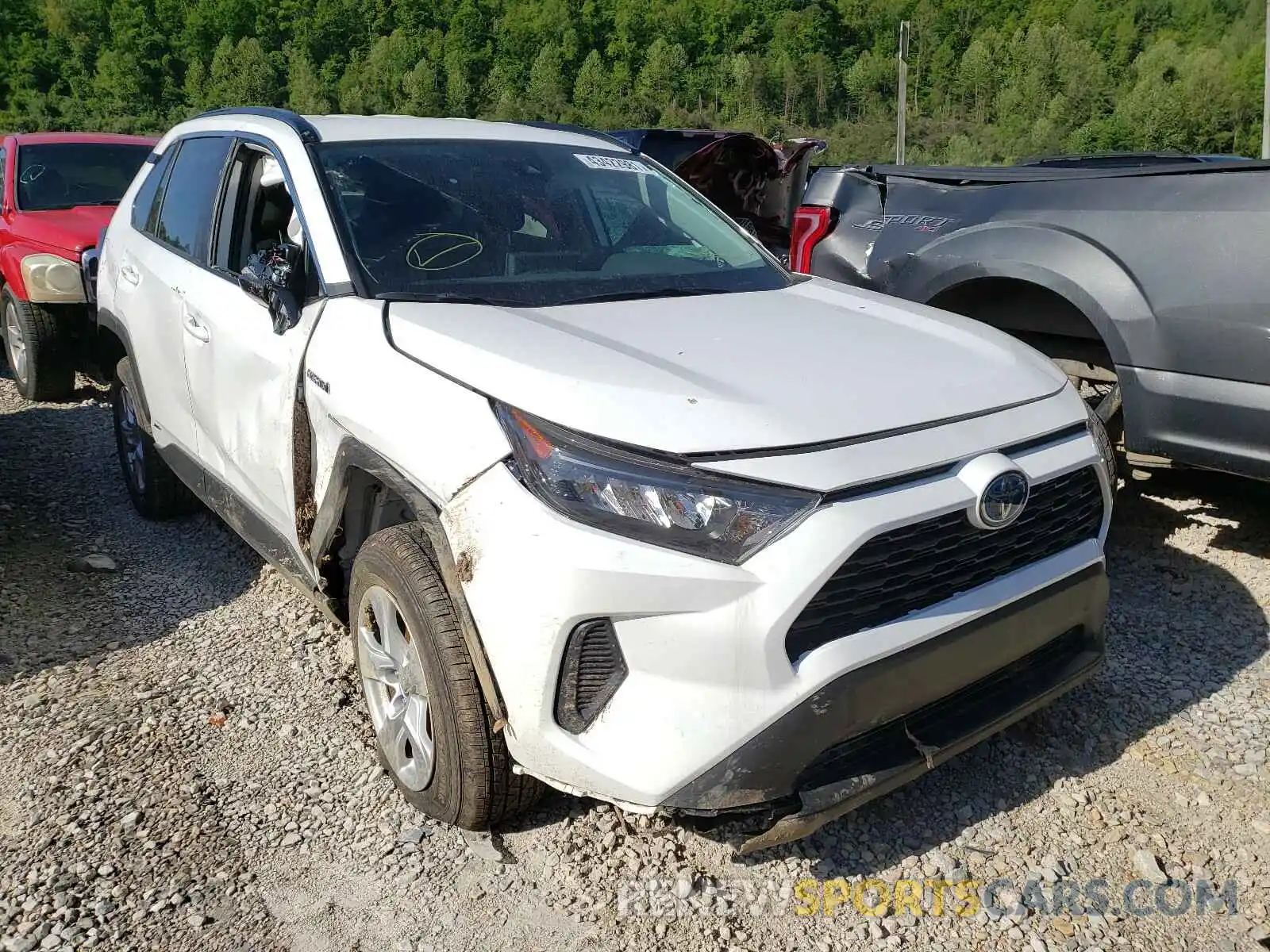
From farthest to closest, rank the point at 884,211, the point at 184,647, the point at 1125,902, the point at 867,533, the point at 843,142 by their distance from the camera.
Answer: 1. the point at 843,142
2. the point at 884,211
3. the point at 184,647
4. the point at 1125,902
5. the point at 867,533

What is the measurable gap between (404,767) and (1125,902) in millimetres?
1758

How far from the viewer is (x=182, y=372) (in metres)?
3.64

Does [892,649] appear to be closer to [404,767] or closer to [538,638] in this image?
[538,638]

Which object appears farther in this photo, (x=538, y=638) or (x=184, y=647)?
(x=184, y=647)

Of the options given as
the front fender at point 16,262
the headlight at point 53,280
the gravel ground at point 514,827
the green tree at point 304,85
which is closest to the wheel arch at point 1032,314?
the gravel ground at point 514,827

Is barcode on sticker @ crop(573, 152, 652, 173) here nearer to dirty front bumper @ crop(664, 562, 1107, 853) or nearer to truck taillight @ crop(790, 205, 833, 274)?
truck taillight @ crop(790, 205, 833, 274)

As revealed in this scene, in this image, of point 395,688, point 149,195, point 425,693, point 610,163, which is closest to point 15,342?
point 149,195

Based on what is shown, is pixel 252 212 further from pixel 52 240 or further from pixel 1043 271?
pixel 52 240

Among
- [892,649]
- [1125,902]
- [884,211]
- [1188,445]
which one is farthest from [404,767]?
[884,211]

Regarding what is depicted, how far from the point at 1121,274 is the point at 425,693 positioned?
2681 millimetres

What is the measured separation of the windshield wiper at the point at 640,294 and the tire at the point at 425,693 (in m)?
0.82

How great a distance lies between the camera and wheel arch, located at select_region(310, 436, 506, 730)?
2.20 metres

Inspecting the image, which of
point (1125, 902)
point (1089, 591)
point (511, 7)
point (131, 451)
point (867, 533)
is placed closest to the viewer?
point (867, 533)

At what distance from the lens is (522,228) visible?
10.5 feet
